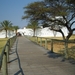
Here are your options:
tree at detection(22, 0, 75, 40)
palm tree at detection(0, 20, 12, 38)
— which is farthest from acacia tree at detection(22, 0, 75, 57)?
palm tree at detection(0, 20, 12, 38)

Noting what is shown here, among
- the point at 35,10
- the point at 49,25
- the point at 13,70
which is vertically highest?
the point at 35,10

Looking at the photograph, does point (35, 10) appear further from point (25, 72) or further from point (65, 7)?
point (25, 72)

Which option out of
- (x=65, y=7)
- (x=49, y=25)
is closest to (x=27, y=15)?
(x=49, y=25)

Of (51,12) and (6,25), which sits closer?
(51,12)

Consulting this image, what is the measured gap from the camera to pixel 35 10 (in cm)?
3012

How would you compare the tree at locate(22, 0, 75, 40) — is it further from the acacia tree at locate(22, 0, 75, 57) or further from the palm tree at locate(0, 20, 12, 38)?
the palm tree at locate(0, 20, 12, 38)

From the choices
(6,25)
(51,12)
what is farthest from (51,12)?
(6,25)

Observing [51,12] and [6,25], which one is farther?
[6,25]

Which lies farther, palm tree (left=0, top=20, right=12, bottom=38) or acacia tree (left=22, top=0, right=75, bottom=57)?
palm tree (left=0, top=20, right=12, bottom=38)

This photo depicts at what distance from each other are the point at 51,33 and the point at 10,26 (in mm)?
17438

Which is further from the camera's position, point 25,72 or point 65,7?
point 65,7

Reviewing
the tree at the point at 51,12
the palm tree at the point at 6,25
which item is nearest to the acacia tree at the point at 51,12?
the tree at the point at 51,12

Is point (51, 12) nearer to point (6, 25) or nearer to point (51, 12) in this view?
point (51, 12)

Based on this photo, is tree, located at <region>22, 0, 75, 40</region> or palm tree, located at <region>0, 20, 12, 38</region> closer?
tree, located at <region>22, 0, 75, 40</region>
